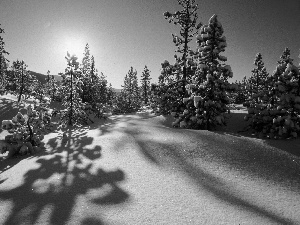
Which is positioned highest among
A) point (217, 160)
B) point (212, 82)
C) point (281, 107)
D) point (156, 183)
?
point (212, 82)

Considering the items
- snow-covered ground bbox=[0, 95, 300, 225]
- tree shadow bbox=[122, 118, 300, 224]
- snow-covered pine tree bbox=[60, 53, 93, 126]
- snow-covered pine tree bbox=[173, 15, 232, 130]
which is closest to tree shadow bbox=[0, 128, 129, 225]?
snow-covered ground bbox=[0, 95, 300, 225]

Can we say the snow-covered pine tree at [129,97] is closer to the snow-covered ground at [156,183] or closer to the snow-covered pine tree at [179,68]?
the snow-covered pine tree at [179,68]

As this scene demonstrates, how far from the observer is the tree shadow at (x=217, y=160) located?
411 centimetres

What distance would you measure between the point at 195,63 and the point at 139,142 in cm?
1307

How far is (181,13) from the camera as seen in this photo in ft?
56.5

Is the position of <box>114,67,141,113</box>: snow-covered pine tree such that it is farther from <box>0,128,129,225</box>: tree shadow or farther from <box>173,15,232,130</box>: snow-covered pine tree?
<box>0,128,129,225</box>: tree shadow

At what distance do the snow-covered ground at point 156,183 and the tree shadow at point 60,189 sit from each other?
19mm

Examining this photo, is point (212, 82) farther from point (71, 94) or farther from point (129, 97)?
point (129, 97)

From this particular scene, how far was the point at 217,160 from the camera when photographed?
5906mm

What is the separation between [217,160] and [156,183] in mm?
2435

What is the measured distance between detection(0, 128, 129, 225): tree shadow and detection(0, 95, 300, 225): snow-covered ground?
19 mm

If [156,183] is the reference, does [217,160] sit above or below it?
above

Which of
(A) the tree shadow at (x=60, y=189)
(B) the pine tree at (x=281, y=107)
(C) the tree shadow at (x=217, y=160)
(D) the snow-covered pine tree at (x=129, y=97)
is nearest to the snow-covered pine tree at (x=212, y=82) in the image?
(B) the pine tree at (x=281, y=107)

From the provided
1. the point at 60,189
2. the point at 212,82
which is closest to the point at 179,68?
the point at 212,82
